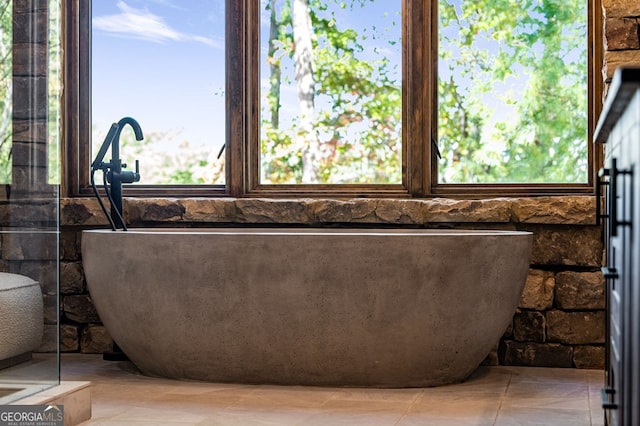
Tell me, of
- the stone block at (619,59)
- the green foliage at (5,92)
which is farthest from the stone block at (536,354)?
the green foliage at (5,92)

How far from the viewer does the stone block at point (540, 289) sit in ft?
11.8

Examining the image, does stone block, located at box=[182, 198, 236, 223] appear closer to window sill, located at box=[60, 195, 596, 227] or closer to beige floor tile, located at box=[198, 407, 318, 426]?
window sill, located at box=[60, 195, 596, 227]

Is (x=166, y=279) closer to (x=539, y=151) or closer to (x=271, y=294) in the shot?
(x=271, y=294)

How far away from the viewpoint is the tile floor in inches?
104

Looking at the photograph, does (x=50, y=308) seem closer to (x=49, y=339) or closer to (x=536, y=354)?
(x=49, y=339)

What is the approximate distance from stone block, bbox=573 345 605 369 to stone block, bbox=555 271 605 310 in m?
0.17

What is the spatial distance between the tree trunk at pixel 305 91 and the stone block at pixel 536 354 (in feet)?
3.89

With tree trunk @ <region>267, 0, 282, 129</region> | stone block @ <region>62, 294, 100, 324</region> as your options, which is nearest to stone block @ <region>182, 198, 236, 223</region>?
tree trunk @ <region>267, 0, 282, 129</region>

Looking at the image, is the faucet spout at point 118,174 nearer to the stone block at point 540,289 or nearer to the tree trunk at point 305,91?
the tree trunk at point 305,91

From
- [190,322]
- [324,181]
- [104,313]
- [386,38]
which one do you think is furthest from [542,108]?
[104,313]

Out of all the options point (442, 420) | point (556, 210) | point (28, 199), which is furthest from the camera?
point (556, 210)

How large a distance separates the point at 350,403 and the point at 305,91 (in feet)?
5.70

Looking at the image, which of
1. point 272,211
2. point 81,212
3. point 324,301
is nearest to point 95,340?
point 81,212

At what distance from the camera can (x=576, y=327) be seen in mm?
3549
